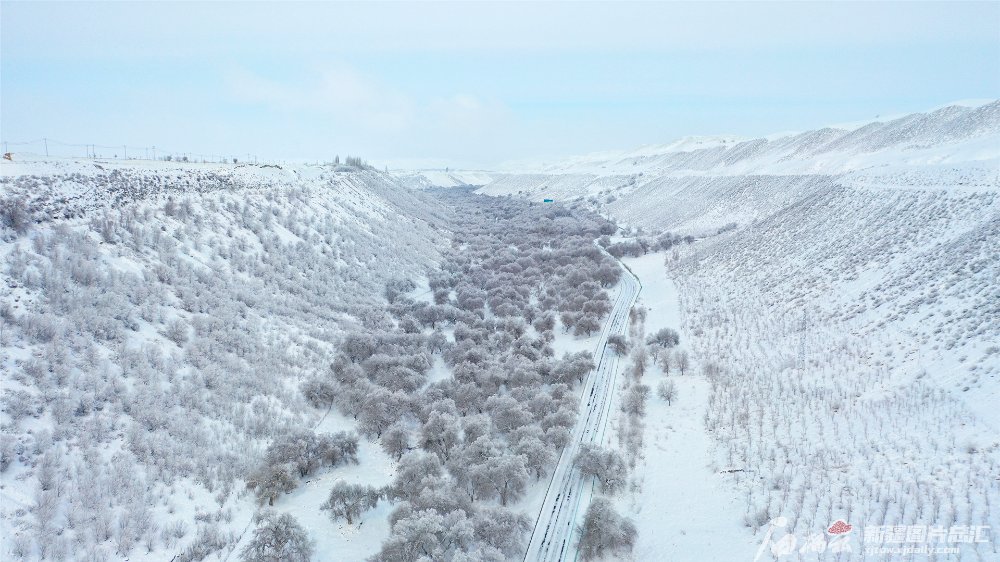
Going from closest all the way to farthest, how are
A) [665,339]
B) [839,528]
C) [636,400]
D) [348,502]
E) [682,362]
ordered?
[839,528]
[348,502]
[636,400]
[682,362]
[665,339]

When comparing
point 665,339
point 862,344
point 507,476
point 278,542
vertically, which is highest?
point 862,344

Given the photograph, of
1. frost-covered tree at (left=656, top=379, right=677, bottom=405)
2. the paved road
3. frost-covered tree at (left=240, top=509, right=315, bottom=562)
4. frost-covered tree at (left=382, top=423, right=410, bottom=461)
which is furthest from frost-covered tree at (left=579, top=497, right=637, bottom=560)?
frost-covered tree at (left=656, top=379, right=677, bottom=405)

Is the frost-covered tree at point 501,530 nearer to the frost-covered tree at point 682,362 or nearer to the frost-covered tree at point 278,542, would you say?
the frost-covered tree at point 278,542

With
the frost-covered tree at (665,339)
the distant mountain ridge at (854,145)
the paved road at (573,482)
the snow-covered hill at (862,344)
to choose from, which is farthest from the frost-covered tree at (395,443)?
the distant mountain ridge at (854,145)

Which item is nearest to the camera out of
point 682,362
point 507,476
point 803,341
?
point 507,476

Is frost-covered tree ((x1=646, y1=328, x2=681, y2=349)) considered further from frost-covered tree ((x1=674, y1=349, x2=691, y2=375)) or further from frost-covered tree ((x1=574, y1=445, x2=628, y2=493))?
frost-covered tree ((x1=574, y1=445, x2=628, y2=493))

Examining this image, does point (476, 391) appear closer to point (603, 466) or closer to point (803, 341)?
point (603, 466)

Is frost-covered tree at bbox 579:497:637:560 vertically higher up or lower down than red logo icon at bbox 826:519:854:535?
lower down

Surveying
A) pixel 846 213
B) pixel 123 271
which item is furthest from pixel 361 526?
pixel 846 213

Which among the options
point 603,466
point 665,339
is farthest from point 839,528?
point 665,339
